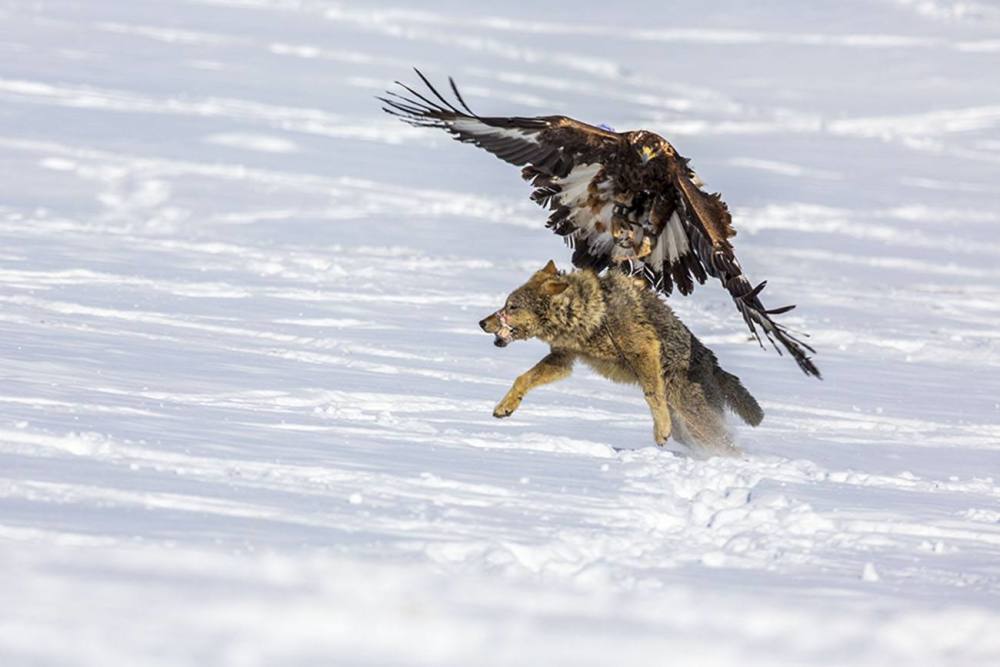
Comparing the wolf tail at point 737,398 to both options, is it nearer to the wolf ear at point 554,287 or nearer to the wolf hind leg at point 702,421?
the wolf hind leg at point 702,421

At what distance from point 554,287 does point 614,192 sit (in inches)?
21.4

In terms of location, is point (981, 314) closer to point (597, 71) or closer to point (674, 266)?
point (674, 266)

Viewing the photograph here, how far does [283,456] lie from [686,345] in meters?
2.27

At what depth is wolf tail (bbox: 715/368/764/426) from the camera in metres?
7.24

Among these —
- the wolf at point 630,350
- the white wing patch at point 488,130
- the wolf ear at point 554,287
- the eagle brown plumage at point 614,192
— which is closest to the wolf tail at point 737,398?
the wolf at point 630,350

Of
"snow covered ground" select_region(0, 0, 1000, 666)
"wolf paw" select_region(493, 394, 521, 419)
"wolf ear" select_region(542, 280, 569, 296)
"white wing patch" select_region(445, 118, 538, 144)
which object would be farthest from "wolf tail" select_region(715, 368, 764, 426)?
"white wing patch" select_region(445, 118, 538, 144)

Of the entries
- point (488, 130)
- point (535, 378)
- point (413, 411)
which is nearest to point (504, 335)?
point (535, 378)

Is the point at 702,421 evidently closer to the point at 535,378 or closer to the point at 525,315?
the point at 535,378

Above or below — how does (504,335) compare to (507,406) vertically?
above

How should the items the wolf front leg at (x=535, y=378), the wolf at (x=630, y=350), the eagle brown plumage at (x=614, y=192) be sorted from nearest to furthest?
1. the eagle brown plumage at (x=614, y=192)
2. the wolf at (x=630, y=350)
3. the wolf front leg at (x=535, y=378)

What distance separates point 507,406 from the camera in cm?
727

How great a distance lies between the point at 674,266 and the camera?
7336 mm

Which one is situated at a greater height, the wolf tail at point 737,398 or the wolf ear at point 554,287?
the wolf ear at point 554,287

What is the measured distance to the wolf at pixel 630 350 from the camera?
708 cm
